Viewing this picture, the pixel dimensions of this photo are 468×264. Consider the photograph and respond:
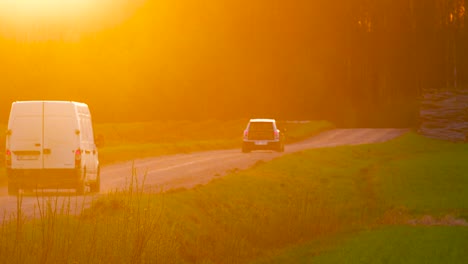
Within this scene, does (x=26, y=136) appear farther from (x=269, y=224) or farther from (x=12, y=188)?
(x=269, y=224)

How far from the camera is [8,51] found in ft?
396

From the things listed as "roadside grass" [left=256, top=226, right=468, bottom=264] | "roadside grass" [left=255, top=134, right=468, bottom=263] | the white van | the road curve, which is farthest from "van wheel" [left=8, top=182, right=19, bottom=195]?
"roadside grass" [left=256, top=226, right=468, bottom=264]

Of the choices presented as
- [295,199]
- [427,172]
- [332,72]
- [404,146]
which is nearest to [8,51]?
[332,72]

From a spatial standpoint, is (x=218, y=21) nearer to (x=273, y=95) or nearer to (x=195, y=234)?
(x=273, y=95)

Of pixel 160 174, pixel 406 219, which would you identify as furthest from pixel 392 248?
pixel 160 174

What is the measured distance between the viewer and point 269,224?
2558 centimetres

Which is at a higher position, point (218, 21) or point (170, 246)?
point (218, 21)

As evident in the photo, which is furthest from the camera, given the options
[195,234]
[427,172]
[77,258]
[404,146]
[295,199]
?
[404,146]

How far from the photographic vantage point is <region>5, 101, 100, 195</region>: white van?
90.1ft

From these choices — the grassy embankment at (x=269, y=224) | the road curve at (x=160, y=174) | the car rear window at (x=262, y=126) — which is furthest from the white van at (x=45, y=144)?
the car rear window at (x=262, y=126)

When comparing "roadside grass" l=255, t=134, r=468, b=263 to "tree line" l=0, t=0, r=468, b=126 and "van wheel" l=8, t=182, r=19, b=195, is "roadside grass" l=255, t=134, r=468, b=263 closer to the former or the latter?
"van wheel" l=8, t=182, r=19, b=195

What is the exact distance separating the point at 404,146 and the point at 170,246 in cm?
5028

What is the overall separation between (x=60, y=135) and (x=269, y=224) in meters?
6.18

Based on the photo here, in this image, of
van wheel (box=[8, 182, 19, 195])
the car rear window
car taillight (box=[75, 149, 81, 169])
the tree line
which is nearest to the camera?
van wheel (box=[8, 182, 19, 195])
